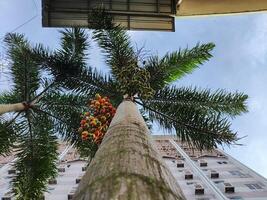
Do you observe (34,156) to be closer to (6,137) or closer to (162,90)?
(6,137)

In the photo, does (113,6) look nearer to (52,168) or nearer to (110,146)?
(52,168)

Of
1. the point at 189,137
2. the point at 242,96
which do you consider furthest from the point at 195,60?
the point at 189,137

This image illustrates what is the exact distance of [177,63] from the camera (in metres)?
12.9

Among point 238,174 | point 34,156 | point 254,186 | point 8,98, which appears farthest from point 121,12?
point 238,174

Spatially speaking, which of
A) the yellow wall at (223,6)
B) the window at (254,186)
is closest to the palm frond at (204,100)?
the yellow wall at (223,6)

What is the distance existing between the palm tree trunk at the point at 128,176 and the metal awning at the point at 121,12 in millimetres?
11478

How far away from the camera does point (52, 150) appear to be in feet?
36.9

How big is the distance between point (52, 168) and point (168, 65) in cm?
437

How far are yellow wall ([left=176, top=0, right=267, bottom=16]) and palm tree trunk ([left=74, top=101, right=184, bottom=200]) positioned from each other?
13715 millimetres

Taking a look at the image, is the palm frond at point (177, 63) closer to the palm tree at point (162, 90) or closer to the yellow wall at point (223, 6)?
the palm tree at point (162, 90)

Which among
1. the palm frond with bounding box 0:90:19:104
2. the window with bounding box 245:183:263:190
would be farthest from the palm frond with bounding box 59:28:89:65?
the window with bounding box 245:183:263:190

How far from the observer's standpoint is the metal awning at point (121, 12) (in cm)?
1476

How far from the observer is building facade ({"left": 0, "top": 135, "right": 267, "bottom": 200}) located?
112 feet

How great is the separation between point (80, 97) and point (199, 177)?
1064 inches
